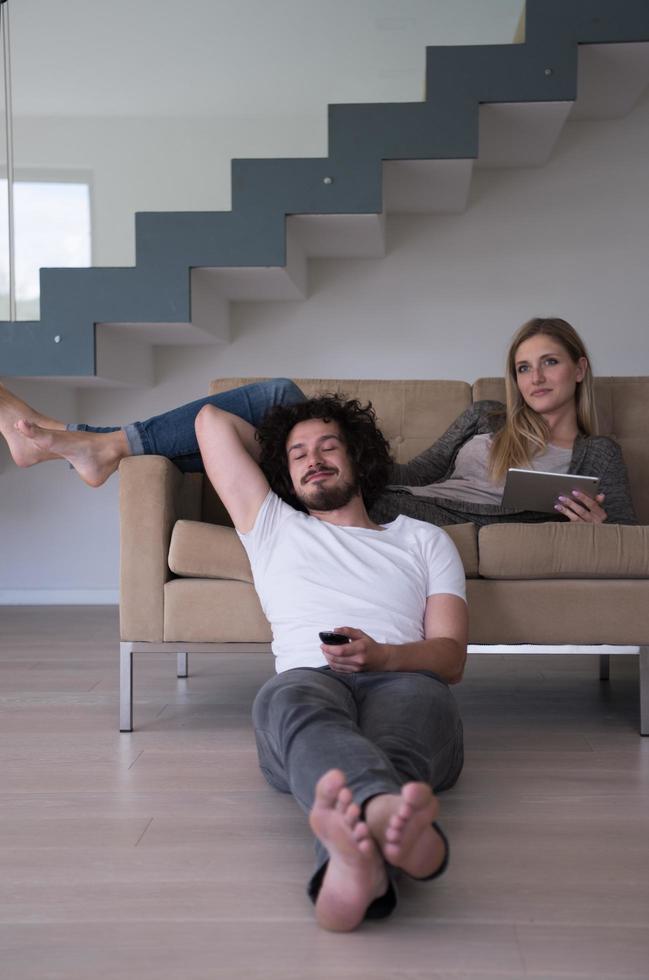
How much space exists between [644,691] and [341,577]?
0.84 m

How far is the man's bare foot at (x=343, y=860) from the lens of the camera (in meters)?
1.11

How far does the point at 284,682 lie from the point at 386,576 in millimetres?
300

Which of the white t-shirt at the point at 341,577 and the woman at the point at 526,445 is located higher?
the woman at the point at 526,445

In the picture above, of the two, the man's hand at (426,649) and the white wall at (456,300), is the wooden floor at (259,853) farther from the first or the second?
the white wall at (456,300)

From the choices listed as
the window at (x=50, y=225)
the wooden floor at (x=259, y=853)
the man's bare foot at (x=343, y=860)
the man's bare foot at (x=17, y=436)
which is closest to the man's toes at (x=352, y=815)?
the man's bare foot at (x=343, y=860)

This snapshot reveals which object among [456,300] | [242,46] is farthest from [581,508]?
[242,46]

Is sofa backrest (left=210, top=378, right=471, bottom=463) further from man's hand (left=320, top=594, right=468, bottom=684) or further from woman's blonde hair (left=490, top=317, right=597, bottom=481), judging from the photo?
man's hand (left=320, top=594, right=468, bottom=684)

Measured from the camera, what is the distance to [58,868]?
4.63ft

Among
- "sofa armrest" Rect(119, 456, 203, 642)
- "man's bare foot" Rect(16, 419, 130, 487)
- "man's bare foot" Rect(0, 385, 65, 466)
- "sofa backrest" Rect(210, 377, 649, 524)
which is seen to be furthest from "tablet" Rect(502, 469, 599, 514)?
"man's bare foot" Rect(0, 385, 65, 466)

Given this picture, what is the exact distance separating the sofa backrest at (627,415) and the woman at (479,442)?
0.20 m

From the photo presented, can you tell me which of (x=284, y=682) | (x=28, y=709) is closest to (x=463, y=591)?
(x=284, y=682)

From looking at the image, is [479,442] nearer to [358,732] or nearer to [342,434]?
[342,434]

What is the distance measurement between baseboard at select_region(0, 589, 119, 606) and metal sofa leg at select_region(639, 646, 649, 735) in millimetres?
2688

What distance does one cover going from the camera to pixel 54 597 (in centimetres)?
431
